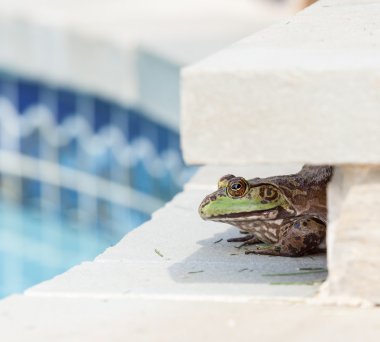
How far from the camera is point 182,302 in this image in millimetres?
3482

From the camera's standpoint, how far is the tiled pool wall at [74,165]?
14.1 meters

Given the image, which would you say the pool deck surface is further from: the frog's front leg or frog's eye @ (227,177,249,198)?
frog's eye @ (227,177,249,198)

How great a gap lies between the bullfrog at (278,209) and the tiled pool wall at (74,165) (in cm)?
965

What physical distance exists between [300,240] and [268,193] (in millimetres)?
210

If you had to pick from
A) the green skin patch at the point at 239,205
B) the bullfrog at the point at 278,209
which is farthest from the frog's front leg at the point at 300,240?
the green skin patch at the point at 239,205

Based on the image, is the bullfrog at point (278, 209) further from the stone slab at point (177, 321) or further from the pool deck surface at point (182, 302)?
the stone slab at point (177, 321)

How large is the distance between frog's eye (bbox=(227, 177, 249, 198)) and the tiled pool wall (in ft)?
31.8

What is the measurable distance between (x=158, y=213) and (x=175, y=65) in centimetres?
872

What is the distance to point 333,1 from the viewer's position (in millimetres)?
4566

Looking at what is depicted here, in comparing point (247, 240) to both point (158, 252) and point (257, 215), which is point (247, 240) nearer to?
point (257, 215)

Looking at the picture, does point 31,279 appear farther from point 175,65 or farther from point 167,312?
point 167,312

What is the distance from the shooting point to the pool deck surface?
3.21 m

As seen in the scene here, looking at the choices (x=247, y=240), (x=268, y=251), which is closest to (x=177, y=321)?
(x=268, y=251)

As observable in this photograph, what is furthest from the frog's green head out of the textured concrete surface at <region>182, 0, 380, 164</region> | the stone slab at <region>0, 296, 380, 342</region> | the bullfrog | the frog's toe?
the textured concrete surface at <region>182, 0, 380, 164</region>
